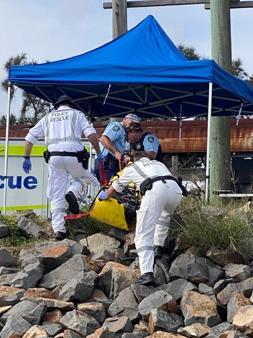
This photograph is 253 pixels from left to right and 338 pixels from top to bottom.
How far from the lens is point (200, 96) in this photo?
456 inches

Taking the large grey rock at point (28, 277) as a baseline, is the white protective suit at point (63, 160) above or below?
above

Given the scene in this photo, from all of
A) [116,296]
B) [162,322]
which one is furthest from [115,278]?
[162,322]

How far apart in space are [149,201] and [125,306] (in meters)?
1.04

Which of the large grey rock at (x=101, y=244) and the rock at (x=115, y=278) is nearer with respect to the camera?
the rock at (x=115, y=278)

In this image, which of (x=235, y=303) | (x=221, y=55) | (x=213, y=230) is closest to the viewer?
(x=235, y=303)

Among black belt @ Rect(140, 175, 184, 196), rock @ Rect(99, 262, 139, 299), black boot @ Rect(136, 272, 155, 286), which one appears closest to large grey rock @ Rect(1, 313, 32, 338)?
rock @ Rect(99, 262, 139, 299)

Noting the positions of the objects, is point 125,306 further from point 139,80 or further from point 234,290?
point 139,80

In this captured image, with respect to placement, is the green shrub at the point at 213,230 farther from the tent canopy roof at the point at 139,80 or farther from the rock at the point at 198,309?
the tent canopy roof at the point at 139,80

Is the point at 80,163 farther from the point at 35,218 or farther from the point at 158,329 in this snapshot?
the point at 158,329

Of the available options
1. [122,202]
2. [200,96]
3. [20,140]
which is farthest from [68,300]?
[20,140]

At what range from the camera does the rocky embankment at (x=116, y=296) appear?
5746mm

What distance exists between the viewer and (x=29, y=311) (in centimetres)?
598

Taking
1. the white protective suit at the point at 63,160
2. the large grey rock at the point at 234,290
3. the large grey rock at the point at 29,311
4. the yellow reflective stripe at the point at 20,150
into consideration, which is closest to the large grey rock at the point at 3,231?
the white protective suit at the point at 63,160

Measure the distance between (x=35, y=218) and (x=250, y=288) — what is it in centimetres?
374
